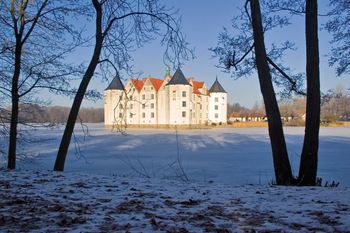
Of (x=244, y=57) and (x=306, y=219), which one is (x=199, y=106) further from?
(x=306, y=219)

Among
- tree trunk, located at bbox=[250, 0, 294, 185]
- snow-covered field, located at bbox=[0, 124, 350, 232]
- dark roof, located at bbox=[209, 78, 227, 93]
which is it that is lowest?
snow-covered field, located at bbox=[0, 124, 350, 232]

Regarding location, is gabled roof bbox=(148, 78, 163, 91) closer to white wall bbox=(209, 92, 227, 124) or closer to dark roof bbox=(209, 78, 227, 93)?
white wall bbox=(209, 92, 227, 124)

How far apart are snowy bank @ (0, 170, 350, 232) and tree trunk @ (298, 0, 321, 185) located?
1.68 metres

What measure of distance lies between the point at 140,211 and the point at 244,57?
6.43 metres

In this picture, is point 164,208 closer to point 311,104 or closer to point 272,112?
point 272,112

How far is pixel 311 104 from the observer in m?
8.41

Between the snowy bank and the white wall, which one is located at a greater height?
the white wall

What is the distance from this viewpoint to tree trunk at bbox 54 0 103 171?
428 inches

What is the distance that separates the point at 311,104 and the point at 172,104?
56.6 metres

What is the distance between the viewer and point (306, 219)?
432 cm

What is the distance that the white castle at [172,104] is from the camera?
212ft

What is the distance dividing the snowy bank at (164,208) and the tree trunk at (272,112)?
5.96 feet

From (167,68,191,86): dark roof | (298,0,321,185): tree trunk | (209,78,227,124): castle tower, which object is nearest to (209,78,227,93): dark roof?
(209,78,227,124): castle tower

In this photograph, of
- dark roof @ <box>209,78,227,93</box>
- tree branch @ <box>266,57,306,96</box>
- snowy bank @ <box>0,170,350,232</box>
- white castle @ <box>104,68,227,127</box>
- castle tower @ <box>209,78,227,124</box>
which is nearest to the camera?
snowy bank @ <box>0,170,350,232</box>
